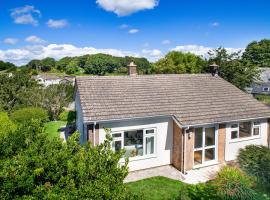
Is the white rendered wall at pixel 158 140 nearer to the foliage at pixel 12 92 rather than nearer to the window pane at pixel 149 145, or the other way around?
the window pane at pixel 149 145

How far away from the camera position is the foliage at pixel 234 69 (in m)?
29.4

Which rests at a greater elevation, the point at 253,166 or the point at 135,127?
the point at 135,127

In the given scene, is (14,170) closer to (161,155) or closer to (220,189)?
(220,189)

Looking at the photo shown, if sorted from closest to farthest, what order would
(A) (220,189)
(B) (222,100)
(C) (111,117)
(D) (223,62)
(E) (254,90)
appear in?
(A) (220,189) < (C) (111,117) < (B) (222,100) < (D) (223,62) < (E) (254,90)

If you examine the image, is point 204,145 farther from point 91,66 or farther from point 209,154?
point 91,66

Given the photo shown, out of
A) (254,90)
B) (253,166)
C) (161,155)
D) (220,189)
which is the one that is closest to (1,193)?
(220,189)

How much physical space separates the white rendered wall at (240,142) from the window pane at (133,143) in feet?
20.5

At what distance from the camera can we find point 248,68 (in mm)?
30438

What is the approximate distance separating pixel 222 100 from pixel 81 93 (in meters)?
10.7

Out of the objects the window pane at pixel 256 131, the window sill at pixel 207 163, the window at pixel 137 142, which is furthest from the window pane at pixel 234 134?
the window at pixel 137 142

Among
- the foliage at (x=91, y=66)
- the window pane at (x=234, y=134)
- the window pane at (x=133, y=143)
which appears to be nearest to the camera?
the window pane at (x=133, y=143)

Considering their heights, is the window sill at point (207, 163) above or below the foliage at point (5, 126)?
below

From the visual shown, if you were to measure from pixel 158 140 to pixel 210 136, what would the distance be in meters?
3.90

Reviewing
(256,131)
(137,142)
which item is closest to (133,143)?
(137,142)
